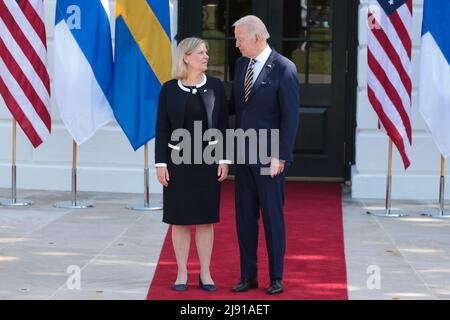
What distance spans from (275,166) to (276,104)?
1.36ft

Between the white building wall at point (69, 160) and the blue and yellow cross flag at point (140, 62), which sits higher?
the blue and yellow cross flag at point (140, 62)

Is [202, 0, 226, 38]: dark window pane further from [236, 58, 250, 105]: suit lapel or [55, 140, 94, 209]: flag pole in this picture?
[236, 58, 250, 105]: suit lapel

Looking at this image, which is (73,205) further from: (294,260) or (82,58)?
(294,260)

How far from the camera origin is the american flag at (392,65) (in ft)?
34.4

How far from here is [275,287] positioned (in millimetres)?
7258

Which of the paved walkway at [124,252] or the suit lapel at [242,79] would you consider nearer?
the suit lapel at [242,79]

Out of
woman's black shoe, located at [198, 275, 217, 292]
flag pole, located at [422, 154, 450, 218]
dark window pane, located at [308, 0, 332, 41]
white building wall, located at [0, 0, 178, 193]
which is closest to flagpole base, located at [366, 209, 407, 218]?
flag pole, located at [422, 154, 450, 218]

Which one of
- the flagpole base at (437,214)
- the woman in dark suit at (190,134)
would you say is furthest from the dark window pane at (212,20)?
the woman in dark suit at (190,134)

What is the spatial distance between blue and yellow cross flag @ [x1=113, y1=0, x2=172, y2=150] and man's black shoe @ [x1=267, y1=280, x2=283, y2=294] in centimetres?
368

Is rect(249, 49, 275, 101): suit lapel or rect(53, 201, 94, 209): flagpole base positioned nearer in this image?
rect(249, 49, 275, 101): suit lapel

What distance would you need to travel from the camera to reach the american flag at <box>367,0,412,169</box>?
412 inches

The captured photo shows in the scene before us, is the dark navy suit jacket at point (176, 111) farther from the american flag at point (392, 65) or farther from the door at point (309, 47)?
the door at point (309, 47)

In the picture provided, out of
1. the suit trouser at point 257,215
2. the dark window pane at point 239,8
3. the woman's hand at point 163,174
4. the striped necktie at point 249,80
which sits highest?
the dark window pane at point 239,8

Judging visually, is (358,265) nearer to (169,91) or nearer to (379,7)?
(169,91)
